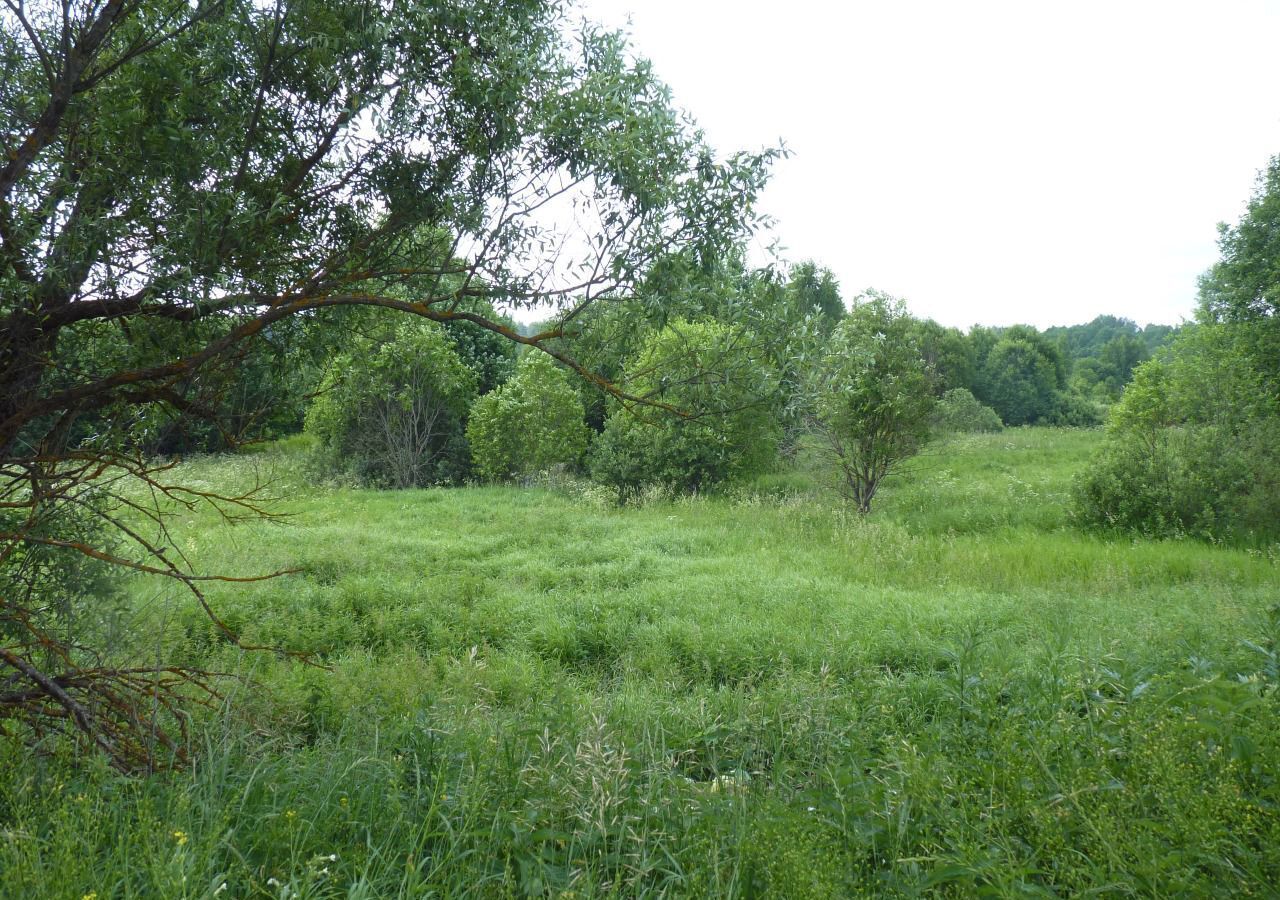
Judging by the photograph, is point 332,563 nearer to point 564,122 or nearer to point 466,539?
point 466,539

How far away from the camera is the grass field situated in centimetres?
259

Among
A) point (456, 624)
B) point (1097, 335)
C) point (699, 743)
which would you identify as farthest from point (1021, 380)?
point (699, 743)

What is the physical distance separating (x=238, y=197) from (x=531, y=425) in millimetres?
17962

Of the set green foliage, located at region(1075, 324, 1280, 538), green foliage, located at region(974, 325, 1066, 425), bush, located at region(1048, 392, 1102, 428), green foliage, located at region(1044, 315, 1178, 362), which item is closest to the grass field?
green foliage, located at region(1075, 324, 1280, 538)

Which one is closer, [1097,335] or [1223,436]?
[1223,436]

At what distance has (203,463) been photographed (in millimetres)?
18797

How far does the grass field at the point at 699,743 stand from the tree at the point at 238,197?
857mm

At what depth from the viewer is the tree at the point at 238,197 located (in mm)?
3459

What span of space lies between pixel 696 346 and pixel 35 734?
4.01 metres

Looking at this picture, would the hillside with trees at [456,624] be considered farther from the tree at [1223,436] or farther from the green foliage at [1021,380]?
the green foliage at [1021,380]

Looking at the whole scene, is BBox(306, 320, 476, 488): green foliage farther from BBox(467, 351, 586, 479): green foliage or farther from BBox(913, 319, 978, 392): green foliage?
BBox(913, 319, 978, 392): green foliage

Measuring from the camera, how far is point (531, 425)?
70.9 feet

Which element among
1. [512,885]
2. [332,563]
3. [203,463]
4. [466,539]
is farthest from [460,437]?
[512,885]

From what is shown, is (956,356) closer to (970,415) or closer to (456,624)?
(970,415)
